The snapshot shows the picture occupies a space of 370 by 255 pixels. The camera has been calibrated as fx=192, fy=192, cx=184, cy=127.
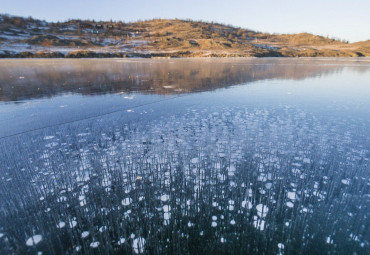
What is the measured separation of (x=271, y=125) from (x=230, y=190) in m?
3.21

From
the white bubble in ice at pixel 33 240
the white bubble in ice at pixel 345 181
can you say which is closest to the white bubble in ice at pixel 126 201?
the white bubble in ice at pixel 33 240

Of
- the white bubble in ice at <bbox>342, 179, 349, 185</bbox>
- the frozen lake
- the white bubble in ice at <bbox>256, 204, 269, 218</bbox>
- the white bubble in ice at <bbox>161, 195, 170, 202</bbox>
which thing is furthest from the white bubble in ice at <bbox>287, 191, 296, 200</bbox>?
the white bubble in ice at <bbox>161, 195, 170, 202</bbox>

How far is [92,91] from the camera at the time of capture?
31.6 ft

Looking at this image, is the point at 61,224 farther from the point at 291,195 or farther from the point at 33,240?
the point at 291,195

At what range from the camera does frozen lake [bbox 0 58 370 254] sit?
2.16 meters

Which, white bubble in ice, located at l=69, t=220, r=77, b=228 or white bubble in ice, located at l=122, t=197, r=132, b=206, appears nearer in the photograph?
white bubble in ice, located at l=69, t=220, r=77, b=228

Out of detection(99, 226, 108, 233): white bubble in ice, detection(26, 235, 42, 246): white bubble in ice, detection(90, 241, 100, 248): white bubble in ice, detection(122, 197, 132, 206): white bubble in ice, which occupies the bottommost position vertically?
detection(26, 235, 42, 246): white bubble in ice

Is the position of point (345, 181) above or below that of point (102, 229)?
above

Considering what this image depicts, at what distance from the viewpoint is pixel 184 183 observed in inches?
121

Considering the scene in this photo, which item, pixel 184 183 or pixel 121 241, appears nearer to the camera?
pixel 121 241

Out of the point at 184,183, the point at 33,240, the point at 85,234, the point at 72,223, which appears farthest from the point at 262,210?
the point at 33,240

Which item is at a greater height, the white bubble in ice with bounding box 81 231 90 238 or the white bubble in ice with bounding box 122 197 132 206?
the white bubble in ice with bounding box 122 197 132 206

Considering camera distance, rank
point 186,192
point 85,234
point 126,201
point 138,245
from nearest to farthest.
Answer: point 138,245
point 85,234
point 126,201
point 186,192

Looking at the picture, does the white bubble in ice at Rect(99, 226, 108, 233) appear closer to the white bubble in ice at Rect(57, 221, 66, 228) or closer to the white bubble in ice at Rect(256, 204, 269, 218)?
the white bubble in ice at Rect(57, 221, 66, 228)
